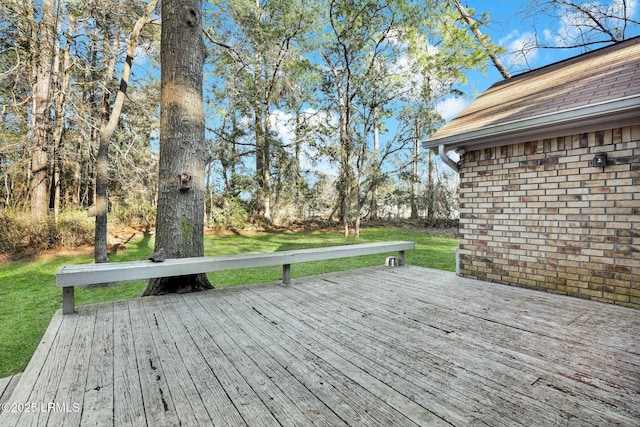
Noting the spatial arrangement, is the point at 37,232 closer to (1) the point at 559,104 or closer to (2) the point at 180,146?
(2) the point at 180,146

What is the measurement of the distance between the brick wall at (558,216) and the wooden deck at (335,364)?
38 cm

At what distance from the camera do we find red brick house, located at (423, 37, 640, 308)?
3133 millimetres

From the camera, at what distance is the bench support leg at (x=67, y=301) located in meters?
2.92

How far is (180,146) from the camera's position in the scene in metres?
3.89

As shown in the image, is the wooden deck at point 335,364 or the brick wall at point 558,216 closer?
the wooden deck at point 335,364

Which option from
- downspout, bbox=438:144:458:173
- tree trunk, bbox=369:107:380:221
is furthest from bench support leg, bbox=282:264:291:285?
tree trunk, bbox=369:107:380:221

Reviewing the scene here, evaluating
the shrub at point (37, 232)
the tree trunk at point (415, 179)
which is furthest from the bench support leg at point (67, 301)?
the tree trunk at point (415, 179)

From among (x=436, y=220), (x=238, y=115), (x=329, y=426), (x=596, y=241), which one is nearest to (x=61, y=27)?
(x=238, y=115)

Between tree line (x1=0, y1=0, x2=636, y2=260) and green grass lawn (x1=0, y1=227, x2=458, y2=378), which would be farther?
tree line (x1=0, y1=0, x2=636, y2=260)

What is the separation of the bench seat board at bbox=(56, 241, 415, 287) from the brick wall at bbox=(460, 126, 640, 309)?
1830mm

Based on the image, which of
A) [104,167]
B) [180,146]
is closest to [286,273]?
[180,146]

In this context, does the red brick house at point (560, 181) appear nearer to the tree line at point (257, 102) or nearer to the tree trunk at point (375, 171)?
the tree line at point (257, 102)

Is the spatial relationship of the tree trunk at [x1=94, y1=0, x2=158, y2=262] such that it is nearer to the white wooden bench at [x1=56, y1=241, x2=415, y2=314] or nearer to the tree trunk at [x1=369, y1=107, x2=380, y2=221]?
the white wooden bench at [x1=56, y1=241, x2=415, y2=314]

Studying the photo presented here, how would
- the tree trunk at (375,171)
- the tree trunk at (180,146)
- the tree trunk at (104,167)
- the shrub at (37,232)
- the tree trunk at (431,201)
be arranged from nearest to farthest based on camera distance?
the tree trunk at (180,146)
the tree trunk at (104,167)
the shrub at (37,232)
the tree trunk at (375,171)
the tree trunk at (431,201)
